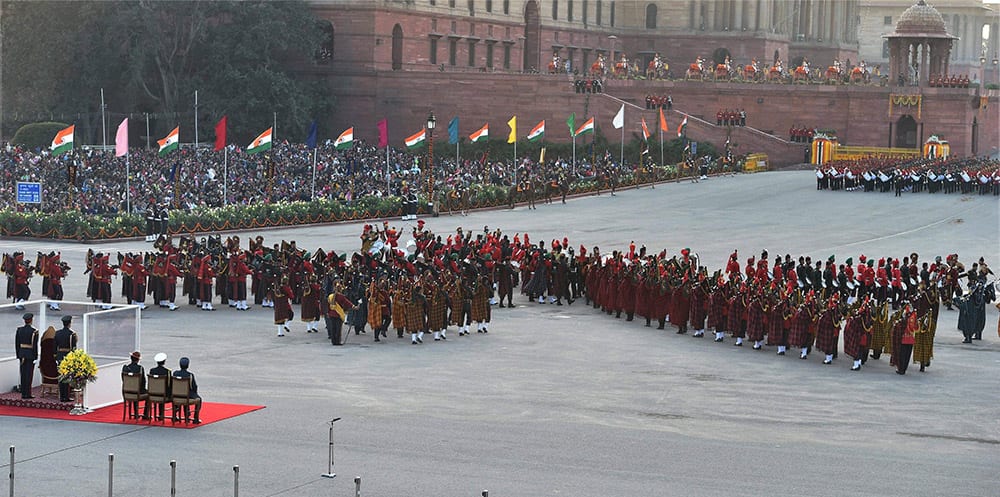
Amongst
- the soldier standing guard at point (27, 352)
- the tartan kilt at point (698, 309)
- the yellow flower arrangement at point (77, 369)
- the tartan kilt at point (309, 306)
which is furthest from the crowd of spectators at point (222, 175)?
the yellow flower arrangement at point (77, 369)

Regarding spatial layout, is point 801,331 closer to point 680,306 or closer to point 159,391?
point 680,306

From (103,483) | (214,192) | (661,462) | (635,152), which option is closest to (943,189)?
(635,152)

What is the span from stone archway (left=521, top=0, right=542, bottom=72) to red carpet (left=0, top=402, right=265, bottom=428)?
68.9m

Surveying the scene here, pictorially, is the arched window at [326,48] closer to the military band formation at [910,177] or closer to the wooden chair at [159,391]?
the military band formation at [910,177]

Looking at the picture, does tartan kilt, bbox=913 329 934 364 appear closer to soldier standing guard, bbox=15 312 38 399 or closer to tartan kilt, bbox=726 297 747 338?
tartan kilt, bbox=726 297 747 338

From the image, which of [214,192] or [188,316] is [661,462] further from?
[214,192]

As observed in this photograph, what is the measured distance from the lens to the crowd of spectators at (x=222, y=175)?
156 ft

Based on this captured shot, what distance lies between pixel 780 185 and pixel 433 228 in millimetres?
17893

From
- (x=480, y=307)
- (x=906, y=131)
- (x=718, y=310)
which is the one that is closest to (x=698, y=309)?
(x=718, y=310)

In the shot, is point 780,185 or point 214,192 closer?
point 214,192

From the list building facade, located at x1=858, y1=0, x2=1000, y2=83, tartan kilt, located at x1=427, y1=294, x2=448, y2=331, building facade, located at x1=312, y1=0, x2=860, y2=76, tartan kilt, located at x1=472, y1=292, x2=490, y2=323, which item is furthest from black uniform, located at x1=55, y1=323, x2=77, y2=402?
building facade, located at x1=858, y1=0, x2=1000, y2=83

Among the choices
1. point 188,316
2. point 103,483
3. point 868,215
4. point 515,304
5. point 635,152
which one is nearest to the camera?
point 103,483

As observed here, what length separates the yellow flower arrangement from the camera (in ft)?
64.2

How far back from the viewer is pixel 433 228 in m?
44.4
